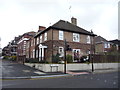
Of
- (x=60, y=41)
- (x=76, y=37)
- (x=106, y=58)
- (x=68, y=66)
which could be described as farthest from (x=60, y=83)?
(x=106, y=58)

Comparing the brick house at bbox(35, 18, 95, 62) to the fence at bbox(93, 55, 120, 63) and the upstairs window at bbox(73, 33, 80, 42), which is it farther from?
the fence at bbox(93, 55, 120, 63)

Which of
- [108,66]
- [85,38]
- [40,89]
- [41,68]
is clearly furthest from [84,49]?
[40,89]

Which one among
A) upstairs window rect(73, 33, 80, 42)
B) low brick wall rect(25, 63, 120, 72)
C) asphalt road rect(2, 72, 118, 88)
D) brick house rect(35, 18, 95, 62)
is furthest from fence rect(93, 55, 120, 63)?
asphalt road rect(2, 72, 118, 88)

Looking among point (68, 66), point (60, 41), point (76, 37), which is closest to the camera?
point (68, 66)

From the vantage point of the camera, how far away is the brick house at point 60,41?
21.2 metres

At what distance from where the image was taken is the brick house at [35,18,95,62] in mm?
21250

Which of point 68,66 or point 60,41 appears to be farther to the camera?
point 60,41

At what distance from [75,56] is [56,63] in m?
6.48

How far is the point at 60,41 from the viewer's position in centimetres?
2211

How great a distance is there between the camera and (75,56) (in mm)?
23250

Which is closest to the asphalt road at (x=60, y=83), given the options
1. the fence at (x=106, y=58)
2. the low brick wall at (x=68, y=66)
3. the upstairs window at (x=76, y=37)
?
the low brick wall at (x=68, y=66)

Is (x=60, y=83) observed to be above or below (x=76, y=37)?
below

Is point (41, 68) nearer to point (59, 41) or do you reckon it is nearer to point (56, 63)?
point (56, 63)

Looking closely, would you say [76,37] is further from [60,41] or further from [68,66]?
[68,66]
